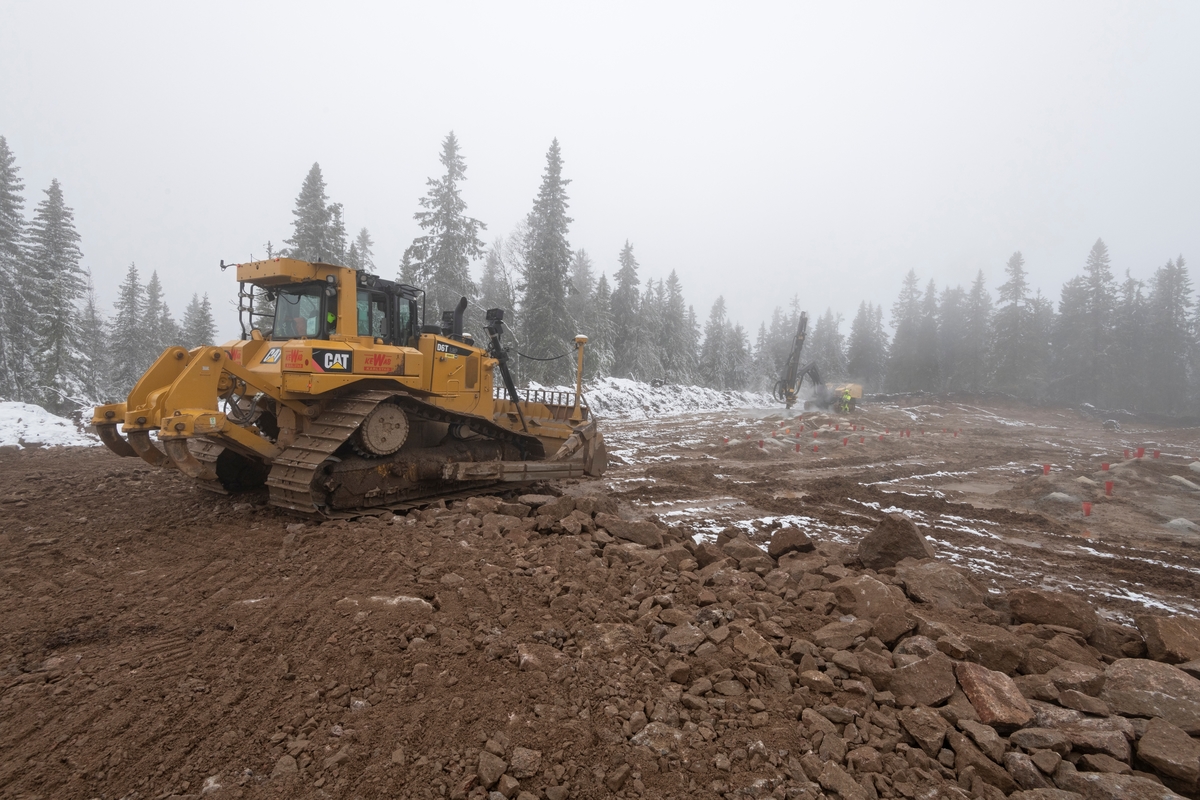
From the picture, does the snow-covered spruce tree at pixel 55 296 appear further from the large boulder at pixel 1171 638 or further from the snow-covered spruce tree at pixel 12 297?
the large boulder at pixel 1171 638

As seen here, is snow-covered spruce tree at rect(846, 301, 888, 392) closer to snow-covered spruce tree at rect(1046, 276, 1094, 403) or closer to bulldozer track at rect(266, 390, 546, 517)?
snow-covered spruce tree at rect(1046, 276, 1094, 403)

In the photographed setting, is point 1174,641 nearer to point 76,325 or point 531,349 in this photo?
point 531,349

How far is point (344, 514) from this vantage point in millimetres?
6629

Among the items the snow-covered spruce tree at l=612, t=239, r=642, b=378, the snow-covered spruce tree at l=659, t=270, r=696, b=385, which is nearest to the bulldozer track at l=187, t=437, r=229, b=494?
the snow-covered spruce tree at l=612, t=239, r=642, b=378

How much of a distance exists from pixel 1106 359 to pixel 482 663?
2619 inches

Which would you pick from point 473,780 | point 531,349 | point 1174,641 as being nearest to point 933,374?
point 531,349

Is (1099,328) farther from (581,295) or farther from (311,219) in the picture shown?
(311,219)

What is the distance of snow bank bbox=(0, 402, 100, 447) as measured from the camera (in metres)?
12.0

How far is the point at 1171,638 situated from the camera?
4027mm

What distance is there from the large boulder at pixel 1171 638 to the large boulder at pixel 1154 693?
619 millimetres

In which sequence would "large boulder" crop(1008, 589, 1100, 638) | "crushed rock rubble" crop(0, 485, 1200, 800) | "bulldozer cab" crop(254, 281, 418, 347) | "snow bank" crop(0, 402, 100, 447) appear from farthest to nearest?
"snow bank" crop(0, 402, 100, 447), "bulldozer cab" crop(254, 281, 418, 347), "large boulder" crop(1008, 589, 1100, 638), "crushed rock rubble" crop(0, 485, 1200, 800)

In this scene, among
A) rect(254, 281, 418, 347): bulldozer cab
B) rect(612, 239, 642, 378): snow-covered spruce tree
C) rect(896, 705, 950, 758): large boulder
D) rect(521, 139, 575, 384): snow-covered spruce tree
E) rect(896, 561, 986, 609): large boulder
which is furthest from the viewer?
rect(612, 239, 642, 378): snow-covered spruce tree

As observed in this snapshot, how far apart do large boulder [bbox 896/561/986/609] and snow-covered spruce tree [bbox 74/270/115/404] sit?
33.2 metres

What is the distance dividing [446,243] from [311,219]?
5.86 meters
